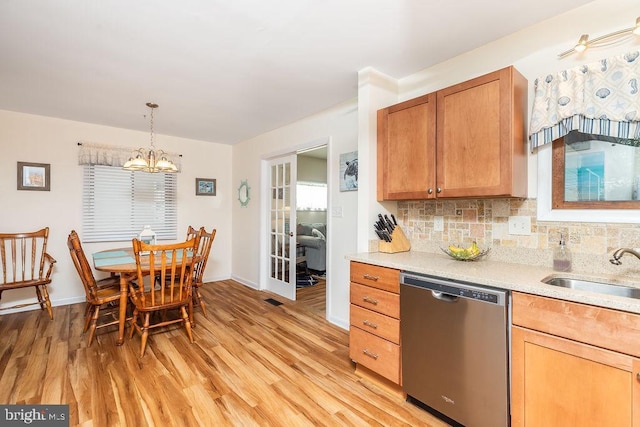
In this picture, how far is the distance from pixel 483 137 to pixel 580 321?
1.10m

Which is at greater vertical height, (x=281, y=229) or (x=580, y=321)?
(x=281, y=229)

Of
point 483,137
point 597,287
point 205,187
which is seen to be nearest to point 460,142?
point 483,137

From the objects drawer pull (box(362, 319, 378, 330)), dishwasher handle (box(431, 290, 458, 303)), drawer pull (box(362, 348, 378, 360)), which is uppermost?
dishwasher handle (box(431, 290, 458, 303))

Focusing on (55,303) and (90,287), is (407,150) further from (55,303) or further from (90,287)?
(55,303)

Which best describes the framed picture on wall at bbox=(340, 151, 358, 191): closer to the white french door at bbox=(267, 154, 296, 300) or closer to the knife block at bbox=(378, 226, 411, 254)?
the knife block at bbox=(378, 226, 411, 254)

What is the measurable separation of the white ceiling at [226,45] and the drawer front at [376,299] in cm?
171

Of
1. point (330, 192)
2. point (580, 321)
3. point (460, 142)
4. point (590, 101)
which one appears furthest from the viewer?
point (330, 192)

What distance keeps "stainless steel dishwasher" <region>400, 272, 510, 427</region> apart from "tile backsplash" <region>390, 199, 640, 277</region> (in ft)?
2.14

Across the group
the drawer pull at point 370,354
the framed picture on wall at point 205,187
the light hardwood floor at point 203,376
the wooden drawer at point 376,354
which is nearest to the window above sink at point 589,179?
the wooden drawer at point 376,354

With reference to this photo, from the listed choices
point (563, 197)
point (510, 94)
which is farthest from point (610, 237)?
point (510, 94)

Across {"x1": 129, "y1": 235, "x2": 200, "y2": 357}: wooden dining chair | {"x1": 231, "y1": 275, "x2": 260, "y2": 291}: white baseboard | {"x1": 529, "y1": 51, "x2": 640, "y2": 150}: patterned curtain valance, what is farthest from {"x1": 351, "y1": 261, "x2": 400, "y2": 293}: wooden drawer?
{"x1": 231, "y1": 275, "x2": 260, "y2": 291}: white baseboard

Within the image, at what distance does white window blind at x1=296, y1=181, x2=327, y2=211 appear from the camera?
6750 millimetres

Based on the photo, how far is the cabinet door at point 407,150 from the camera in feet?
6.81

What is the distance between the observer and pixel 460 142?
191 centimetres
